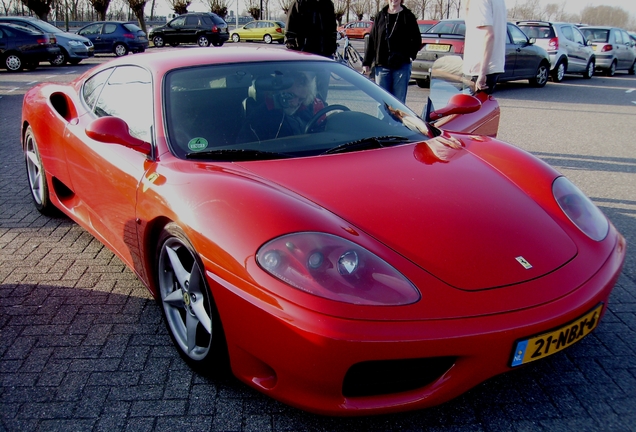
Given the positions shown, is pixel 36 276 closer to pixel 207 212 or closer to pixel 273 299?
pixel 207 212

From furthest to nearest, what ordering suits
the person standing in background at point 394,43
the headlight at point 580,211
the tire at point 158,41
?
the tire at point 158,41 < the person standing in background at point 394,43 < the headlight at point 580,211

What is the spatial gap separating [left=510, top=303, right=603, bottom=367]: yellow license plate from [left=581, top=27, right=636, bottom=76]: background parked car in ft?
61.3

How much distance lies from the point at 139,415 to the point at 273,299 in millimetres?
781

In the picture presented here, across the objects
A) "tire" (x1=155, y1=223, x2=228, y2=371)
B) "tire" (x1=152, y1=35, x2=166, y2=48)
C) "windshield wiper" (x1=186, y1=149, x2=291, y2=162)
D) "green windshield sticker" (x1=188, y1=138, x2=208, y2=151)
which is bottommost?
"tire" (x1=152, y1=35, x2=166, y2=48)

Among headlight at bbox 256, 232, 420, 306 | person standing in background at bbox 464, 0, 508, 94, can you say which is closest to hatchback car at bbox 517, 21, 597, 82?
person standing in background at bbox 464, 0, 508, 94

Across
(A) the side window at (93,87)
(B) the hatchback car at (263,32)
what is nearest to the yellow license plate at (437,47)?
(A) the side window at (93,87)

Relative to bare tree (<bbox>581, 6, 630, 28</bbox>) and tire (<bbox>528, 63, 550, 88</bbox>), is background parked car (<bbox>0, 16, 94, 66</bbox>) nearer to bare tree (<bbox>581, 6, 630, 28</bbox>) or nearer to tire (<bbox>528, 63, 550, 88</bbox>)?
tire (<bbox>528, 63, 550, 88</bbox>)

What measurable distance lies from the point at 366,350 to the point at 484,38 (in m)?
4.65

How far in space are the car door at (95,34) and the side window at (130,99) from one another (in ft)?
68.8

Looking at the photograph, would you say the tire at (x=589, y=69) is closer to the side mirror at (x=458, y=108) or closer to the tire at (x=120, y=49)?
the side mirror at (x=458, y=108)

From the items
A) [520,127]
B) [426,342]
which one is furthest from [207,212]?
[520,127]

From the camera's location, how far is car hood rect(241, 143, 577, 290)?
2.02 metres

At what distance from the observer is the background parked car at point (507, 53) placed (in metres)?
11.5

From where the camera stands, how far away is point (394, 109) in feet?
10.7
